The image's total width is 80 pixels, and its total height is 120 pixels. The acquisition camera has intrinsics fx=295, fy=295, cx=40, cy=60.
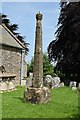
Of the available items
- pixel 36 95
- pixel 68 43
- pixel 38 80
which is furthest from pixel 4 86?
pixel 68 43

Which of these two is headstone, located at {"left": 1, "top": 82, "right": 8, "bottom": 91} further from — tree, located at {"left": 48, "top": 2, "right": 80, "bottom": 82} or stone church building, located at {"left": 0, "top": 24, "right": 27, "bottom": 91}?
tree, located at {"left": 48, "top": 2, "right": 80, "bottom": 82}

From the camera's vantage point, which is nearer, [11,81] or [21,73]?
[11,81]

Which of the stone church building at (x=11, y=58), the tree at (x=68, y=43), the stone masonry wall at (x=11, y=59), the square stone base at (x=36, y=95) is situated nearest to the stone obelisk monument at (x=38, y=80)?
the square stone base at (x=36, y=95)

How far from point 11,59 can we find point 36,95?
58.9 ft

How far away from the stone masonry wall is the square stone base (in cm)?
1603

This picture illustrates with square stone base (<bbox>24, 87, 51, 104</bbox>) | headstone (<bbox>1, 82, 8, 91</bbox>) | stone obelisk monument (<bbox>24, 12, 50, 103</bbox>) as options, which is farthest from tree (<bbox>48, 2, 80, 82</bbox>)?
square stone base (<bbox>24, 87, 51, 104</bbox>)

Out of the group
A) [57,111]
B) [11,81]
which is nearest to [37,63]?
[57,111]

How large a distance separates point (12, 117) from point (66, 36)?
69.5 feet

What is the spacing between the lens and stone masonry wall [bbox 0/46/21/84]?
91.4 feet

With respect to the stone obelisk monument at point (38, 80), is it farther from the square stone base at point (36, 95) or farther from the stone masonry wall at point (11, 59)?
the stone masonry wall at point (11, 59)

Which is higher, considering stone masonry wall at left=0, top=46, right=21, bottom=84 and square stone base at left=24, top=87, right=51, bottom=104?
stone masonry wall at left=0, top=46, right=21, bottom=84

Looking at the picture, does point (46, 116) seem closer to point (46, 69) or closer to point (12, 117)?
point (12, 117)

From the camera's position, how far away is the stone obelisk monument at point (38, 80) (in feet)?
38.0

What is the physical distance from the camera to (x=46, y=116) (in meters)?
8.59
